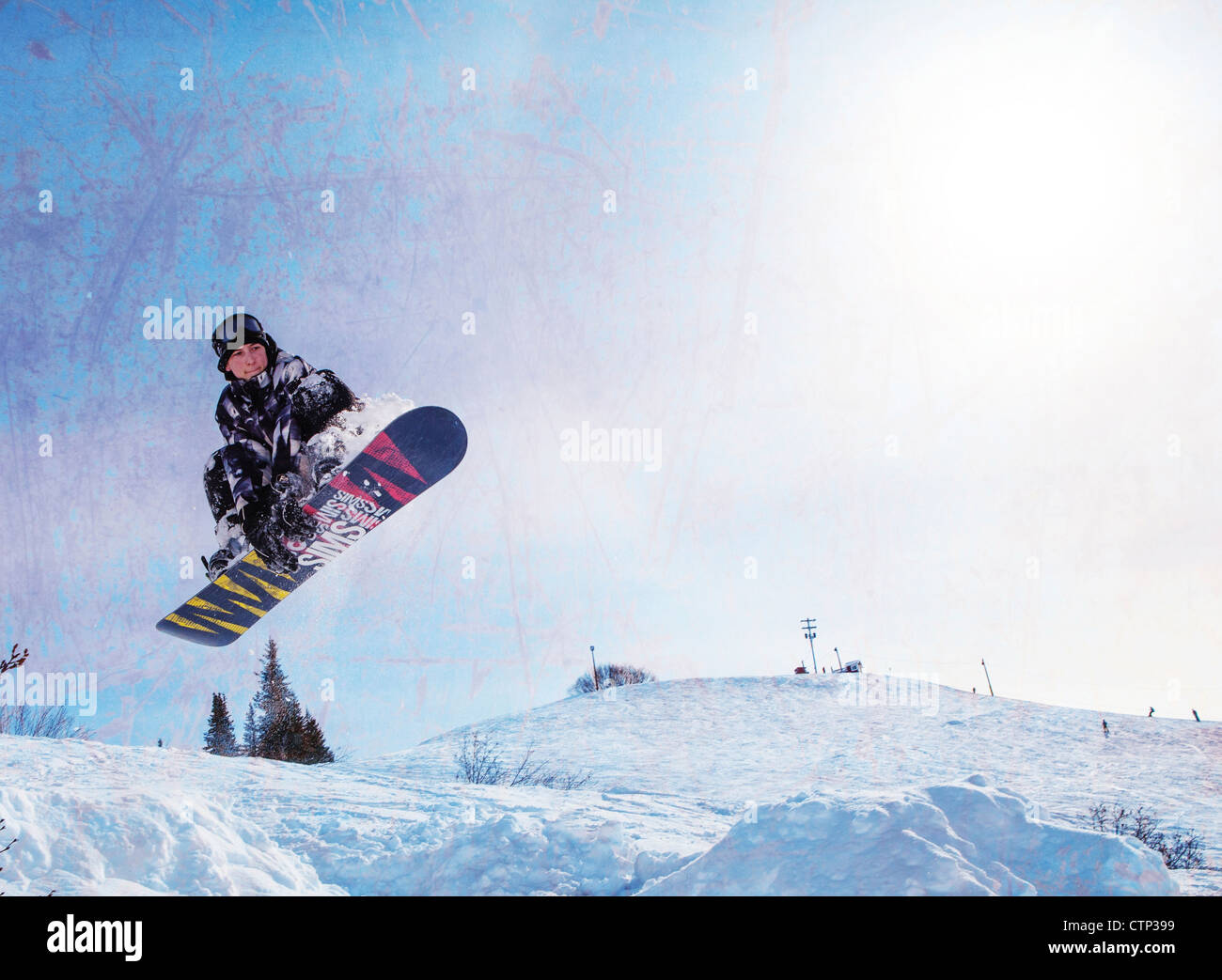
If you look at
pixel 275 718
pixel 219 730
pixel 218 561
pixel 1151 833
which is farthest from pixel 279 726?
pixel 1151 833

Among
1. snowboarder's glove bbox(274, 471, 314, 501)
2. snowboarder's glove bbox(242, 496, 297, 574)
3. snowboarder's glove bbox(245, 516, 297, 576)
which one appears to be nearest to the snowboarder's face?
snowboarder's glove bbox(274, 471, 314, 501)

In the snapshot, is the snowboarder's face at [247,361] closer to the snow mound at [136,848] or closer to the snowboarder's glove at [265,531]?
the snowboarder's glove at [265,531]

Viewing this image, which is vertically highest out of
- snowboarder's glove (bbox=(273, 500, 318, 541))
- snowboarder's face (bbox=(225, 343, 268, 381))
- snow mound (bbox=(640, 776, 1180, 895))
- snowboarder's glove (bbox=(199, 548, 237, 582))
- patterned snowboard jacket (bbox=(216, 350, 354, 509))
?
snowboarder's face (bbox=(225, 343, 268, 381))

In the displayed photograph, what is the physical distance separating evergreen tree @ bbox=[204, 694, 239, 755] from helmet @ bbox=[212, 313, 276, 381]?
3195cm

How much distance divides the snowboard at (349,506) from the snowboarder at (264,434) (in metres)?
0.28

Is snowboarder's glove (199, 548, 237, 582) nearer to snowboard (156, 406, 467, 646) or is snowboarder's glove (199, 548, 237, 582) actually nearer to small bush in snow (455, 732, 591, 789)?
snowboard (156, 406, 467, 646)

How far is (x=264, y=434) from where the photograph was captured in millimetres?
8375

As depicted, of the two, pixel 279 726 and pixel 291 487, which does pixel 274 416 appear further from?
pixel 279 726

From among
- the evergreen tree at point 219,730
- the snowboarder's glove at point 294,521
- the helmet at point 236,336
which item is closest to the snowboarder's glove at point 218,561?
the snowboarder's glove at point 294,521

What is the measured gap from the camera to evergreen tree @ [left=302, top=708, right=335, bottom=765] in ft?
91.7

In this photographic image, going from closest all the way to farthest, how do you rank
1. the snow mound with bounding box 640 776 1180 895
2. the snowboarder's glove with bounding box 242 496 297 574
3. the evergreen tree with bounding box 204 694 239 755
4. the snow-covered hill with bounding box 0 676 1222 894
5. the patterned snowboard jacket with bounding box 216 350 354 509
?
the snow mound with bounding box 640 776 1180 895
the snow-covered hill with bounding box 0 676 1222 894
the patterned snowboard jacket with bounding box 216 350 354 509
the snowboarder's glove with bounding box 242 496 297 574
the evergreen tree with bounding box 204 694 239 755

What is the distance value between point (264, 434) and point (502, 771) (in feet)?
48.0

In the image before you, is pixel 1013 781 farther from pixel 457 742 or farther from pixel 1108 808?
pixel 457 742
